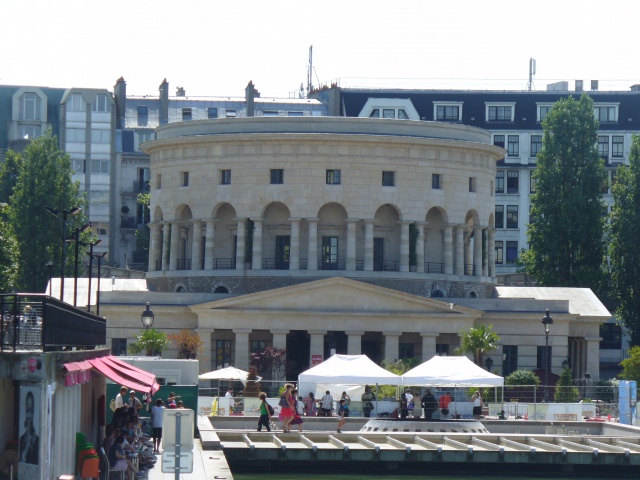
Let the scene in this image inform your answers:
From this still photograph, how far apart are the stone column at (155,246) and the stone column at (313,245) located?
1173 cm

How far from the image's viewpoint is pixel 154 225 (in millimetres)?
102438

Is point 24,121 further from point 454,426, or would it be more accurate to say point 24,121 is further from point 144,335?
point 454,426

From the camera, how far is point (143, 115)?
440 feet

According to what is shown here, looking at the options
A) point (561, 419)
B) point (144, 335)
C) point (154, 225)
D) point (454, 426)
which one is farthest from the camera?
point (154, 225)

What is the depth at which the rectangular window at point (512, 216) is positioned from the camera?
130m

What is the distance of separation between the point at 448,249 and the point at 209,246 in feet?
49.4

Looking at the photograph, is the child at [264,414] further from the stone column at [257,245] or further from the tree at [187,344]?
the stone column at [257,245]

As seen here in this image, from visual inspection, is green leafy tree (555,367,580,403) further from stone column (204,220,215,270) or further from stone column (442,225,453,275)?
stone column (204,220,215,270)

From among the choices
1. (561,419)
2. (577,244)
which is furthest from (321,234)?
(561,419)

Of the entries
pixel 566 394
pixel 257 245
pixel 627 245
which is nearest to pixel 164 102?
pixel 257 245

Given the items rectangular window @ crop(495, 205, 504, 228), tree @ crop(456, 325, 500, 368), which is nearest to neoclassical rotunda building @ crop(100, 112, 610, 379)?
tree @ crop(456, 325, 500, 368)

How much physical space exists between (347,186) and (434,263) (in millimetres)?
7879

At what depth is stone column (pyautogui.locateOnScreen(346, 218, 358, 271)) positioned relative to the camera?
95438 mm

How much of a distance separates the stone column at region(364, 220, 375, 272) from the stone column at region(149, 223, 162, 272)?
47.6 feet
